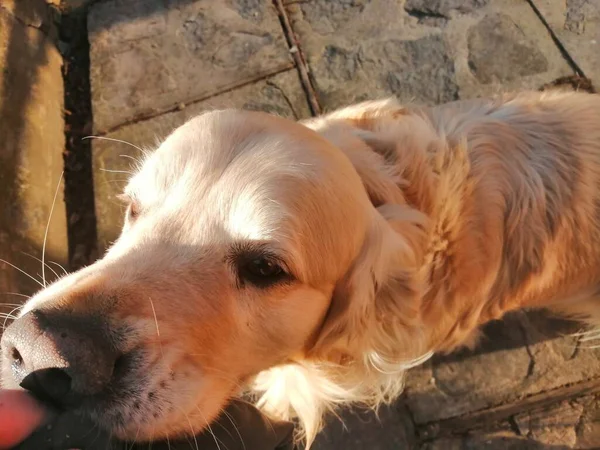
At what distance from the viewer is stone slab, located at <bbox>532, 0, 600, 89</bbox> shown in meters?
4.03

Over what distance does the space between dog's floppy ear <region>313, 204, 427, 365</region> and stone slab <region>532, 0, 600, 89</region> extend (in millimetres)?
2555

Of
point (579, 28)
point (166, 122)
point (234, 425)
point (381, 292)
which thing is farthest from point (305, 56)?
point (234, 425)

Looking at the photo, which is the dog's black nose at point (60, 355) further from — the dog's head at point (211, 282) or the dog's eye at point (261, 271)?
the dog's eye at point (261, 271)

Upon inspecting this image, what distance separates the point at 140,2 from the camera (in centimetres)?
470

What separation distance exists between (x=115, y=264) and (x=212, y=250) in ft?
1.03

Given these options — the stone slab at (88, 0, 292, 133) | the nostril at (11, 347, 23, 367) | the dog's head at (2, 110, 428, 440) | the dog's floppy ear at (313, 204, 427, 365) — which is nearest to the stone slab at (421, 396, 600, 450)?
the dog's floppy ear at (313, 204, 427, 365)

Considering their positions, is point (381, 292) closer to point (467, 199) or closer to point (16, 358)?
point (467, 199)

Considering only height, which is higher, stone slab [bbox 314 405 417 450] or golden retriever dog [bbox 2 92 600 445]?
golden retriever dog [bbox 2 92 600 445]

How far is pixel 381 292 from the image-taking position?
2.38 meters

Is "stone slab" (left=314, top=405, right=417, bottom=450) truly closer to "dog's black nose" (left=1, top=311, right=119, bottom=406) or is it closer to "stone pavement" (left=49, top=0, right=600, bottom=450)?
"stone pavement" (left=49, top=0, right=600, bottom=450)

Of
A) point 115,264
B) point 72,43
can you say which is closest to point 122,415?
point 115,264

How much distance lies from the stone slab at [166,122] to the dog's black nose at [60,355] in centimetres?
243

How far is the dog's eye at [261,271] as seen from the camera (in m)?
1.88

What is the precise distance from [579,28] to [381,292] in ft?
10.1
